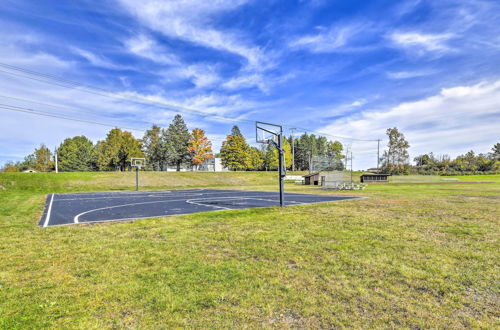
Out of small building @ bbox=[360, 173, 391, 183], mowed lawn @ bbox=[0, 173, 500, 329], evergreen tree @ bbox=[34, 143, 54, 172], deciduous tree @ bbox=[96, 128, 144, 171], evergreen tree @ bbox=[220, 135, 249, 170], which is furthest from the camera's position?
evergreen tree @ bbox=[34, 143, 54, 172]

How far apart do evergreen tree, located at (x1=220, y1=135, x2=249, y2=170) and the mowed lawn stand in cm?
5451

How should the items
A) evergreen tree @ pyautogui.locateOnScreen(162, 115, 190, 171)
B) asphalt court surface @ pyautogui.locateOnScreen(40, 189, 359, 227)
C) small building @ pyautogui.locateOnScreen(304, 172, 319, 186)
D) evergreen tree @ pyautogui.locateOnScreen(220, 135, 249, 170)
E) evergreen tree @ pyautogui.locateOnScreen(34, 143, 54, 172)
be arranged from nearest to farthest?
1. asphalt court surface @ pyautogui.locateOnScreen(40, 189, 359, 227)
2. small building @ pyautogui.locateOnScreen(304, 172, 319, 186)
3. evergreen tree @ pyautogui.locateOnScreen(162, 115, 190, 171)
4. evergreen tree @ pyautogui.locateOnScreen(220, 135, 249, 170)
5. evergreen tree @ pyautogui.locateOnScreen(34, 143, 54, 172)

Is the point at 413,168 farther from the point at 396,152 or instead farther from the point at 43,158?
the point at 43,158

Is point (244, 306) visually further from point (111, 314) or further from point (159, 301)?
point (111, 314)

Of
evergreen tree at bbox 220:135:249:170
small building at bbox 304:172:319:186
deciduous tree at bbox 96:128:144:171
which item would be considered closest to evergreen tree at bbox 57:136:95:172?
deciduous tree at bbox 96:128:144:171

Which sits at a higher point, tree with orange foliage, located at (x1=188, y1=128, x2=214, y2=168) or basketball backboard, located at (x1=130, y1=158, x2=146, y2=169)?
tree with orange foliage, located at (x1=188, y1=128, x2=214, y2=168)

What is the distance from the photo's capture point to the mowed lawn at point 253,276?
3.12 meters

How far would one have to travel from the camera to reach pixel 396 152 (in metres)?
67.1

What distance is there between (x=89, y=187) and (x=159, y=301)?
1373 inches

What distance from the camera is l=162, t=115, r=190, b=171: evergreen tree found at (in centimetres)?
6056

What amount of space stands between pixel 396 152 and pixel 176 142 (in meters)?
58.2

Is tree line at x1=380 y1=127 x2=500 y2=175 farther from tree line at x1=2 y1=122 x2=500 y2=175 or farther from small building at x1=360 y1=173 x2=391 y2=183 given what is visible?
small building at x1=360 y1=173 x2=391 y2=183

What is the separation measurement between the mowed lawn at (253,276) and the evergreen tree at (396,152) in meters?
65.5

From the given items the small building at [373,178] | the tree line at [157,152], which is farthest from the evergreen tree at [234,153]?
the small building at [373,178]
